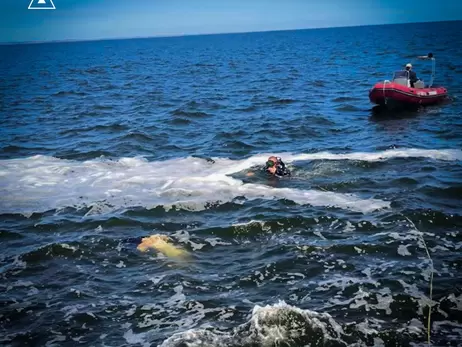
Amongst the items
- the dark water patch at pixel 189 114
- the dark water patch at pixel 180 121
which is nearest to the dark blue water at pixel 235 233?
the dark water patch at pixel 180 121

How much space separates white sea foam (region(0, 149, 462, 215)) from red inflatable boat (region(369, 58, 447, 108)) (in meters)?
7.35

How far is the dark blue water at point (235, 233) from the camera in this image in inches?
302

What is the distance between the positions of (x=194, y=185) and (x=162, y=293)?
611cm

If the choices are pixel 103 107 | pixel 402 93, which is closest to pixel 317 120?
pixel 402 93

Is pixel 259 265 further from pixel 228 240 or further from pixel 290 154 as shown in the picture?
pixel 290 154

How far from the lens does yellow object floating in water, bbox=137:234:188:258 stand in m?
10.2

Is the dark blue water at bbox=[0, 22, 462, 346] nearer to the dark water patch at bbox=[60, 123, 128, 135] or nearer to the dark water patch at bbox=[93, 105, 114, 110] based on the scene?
the dark water patch at bbox=[60, 123, 128, 135]

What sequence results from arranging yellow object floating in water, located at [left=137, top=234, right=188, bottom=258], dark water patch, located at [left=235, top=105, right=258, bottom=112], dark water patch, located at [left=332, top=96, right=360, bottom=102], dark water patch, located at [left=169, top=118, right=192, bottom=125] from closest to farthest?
1. yellow object floating in water, located at [left=137, top=234, right=188, bottom=258]
2. dark water patch, located at [left=169, top=118, right=192, bottom=125]
3. dark water patch, located at [left=235, top=105, right=258, bottom=112]
4. dark water patch, located at [left=332, top=96, right=360, bottom=102]

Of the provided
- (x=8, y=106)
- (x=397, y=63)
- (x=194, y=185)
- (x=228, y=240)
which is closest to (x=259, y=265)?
(x=228, y=240)

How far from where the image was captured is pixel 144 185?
14805 millimetres

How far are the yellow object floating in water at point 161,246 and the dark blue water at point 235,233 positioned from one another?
8 cm

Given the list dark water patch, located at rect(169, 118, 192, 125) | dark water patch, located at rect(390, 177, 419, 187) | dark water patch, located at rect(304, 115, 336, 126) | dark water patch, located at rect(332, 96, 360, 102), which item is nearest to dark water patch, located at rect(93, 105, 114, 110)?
dark water patch, located at rect(169, 118, 192, 125)

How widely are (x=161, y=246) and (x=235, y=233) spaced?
191 centimetres

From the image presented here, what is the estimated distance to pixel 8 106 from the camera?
3341 cm
